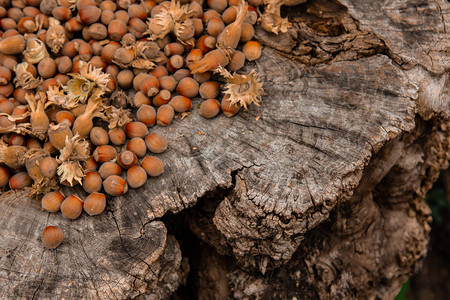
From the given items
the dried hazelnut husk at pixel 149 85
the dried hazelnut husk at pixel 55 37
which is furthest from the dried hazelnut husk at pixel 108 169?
the dried hazelnut husk at pixel 55 37

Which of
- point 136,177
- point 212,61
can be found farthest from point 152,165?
point 212,61

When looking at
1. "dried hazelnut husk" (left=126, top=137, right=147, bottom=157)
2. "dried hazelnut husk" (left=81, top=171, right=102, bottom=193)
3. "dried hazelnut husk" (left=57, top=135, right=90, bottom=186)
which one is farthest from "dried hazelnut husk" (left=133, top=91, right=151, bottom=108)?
"dried hazelnut husk" (left=81, top=171, right=102, bottom=193)

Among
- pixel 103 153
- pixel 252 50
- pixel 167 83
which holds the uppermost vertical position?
pixel 252 50

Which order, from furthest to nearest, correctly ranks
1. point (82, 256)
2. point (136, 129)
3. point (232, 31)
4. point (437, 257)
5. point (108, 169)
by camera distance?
point (437, 257) < point (232, 31) < point (136, 129) < point (108, 169) < point (82, 256)

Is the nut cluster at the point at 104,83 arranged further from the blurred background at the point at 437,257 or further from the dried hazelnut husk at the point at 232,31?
the blurred background at the point at 437,257

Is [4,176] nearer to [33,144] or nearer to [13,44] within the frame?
[33,144]

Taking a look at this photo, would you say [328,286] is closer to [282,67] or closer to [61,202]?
[282,67]
